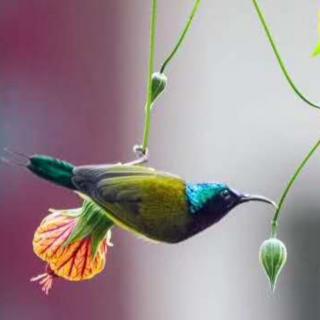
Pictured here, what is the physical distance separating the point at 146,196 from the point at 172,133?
916 mm

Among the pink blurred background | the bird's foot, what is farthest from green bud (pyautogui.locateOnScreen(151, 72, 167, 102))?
→ the pink blurred background

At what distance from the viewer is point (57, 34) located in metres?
1.13

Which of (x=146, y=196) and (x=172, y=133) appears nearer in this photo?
(x=146, y=196)

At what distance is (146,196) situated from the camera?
0.31 m

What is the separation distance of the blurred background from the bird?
2.54ft

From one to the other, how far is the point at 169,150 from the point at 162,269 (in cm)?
17

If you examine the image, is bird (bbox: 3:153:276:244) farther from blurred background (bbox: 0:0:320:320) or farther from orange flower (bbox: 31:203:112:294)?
blurred background (bbox: 0:0:320:320)

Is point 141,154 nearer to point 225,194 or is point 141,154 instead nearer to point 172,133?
point 225,194

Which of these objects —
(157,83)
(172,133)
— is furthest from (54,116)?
(157,83)

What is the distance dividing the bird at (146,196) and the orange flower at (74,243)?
5 centimetres

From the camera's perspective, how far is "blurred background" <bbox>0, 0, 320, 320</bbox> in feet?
3.66

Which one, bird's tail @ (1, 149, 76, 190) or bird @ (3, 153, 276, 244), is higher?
bird's tail @ (1, 149, 76, 190)

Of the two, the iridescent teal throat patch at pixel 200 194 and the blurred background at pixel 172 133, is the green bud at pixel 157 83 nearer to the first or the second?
the iridescent teal throat patch at pixel 200 194

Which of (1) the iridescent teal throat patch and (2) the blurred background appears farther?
(2) the blurred background
